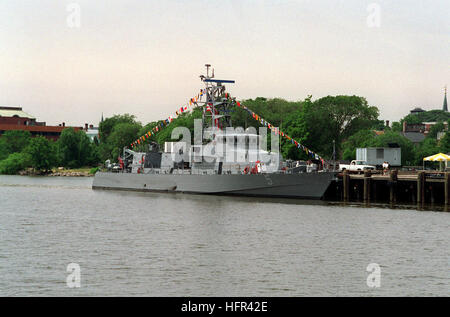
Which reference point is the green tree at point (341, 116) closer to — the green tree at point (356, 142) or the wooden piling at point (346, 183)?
the green tree at point (356, 142)

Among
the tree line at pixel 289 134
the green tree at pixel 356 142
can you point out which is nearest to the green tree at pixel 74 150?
the tree line at pixel 289 134

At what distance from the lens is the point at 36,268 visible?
21859 millimetres

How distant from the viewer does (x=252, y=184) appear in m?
50.0

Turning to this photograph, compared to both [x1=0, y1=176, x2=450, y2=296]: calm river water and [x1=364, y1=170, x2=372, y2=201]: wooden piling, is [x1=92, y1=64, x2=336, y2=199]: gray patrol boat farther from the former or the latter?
[x1=0, y1=176, x2=450, y2=296]: calm river water

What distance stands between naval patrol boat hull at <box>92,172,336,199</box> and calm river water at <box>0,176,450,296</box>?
20.3ft

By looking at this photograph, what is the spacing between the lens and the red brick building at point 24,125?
16238 centimetres

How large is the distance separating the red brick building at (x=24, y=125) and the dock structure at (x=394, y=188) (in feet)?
403

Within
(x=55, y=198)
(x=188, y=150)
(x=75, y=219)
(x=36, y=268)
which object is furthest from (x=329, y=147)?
(x=36, y=268)

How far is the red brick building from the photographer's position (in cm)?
16238

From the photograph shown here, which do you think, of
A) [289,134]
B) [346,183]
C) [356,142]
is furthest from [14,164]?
[346,183]

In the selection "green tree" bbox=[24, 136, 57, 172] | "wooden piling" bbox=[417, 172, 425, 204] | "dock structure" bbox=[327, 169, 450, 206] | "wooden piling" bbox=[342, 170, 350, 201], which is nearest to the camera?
"wooden piling" bbox=[417, 172, 425, 204]

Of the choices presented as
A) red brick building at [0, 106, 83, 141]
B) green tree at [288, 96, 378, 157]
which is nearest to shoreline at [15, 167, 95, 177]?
red brick building at [0, 106, 83, 141]
